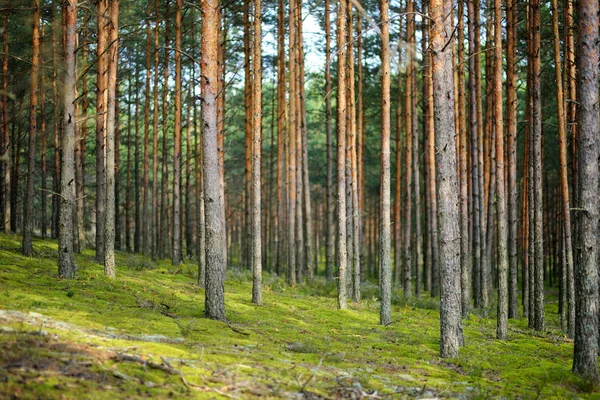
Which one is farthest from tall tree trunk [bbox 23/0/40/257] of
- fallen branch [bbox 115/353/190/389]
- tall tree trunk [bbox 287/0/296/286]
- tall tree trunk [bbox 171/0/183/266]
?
fallen branch [bbox 115/353/190/389]

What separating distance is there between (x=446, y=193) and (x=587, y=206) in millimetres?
2320

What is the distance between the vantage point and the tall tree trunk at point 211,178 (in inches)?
441

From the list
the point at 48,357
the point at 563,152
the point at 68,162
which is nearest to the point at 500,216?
the point at 563,152

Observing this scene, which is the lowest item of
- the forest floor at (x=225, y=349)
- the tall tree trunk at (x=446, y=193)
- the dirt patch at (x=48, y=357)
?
the forest floor at (x=225, y=349)

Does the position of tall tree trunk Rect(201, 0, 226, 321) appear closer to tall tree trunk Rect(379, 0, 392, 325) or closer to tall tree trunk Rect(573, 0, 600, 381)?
tall tree trunk Rect(379, 0, 392, 325)

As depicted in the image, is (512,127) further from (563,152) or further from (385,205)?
(385,205)

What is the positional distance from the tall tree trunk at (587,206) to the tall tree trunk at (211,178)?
641 cm

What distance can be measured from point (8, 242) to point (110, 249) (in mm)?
5419

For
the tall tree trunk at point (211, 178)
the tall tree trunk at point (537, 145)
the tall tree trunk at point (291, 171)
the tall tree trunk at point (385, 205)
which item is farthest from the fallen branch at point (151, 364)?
the tall tree trunk at point (291, 171)

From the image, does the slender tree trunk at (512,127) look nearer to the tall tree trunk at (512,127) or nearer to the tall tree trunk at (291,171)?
the tall tree trunk at (512,127)

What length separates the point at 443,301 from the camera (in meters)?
10.3

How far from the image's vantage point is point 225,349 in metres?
8.42

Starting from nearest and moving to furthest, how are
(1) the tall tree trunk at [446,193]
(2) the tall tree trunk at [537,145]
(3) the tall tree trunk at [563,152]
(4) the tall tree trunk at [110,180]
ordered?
1. (1) the tall tree trunk at [446,193]
2. (4) the tall tree trunk at [110,180]
3. (2) the tall tree trunk at [537,145]
4. (3) the tall tree trunk at [563,152]

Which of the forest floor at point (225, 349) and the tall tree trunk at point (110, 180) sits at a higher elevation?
the tall tree trunk at point (110, 180)
